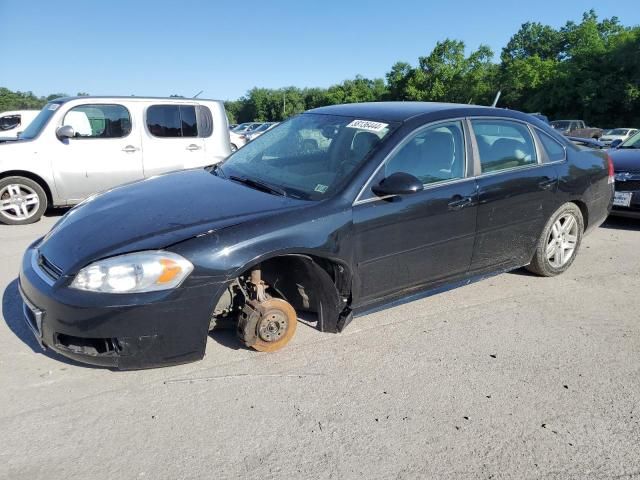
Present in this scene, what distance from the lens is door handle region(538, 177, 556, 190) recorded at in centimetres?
416

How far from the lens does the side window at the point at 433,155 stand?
11.1 ft

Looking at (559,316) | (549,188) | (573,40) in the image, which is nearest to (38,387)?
(559,316)

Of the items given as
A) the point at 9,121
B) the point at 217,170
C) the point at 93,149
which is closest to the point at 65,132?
the point at 93,149

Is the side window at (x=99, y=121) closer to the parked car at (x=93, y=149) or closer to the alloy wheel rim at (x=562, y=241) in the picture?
the parked car at (x=93, y=149)

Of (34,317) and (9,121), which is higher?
(9,121)

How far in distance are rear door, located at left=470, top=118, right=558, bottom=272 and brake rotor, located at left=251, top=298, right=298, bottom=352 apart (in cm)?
155

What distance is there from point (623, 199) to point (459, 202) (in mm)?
4085

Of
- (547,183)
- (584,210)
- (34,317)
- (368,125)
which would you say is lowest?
(34,317)

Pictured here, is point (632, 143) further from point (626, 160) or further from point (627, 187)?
point (627, 187)

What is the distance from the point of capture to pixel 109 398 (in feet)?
8.80

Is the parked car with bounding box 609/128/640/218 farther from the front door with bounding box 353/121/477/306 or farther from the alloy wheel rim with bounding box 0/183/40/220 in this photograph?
the alloy wheel rim with bounding box 0/183/40/220

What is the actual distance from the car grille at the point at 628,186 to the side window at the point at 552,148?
258cm

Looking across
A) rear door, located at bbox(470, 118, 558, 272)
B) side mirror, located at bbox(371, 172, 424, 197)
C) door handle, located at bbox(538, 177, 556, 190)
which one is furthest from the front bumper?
door handle, located at bbox(538, 177, 556, 190)

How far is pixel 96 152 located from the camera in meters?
7.02
